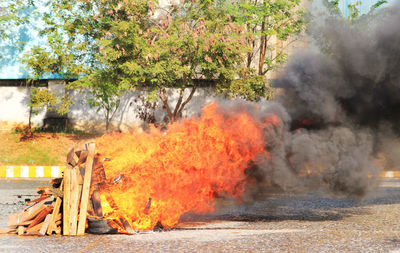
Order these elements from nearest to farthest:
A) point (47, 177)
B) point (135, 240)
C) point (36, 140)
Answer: point (135, 240) < point (47, 177) < point (36, 140)

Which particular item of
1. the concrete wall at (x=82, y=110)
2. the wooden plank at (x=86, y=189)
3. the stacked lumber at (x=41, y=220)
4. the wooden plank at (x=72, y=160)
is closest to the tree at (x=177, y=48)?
the concrete wall at (x=82, y=110)

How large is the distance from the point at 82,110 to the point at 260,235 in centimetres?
2414

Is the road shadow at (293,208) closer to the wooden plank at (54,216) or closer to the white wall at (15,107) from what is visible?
the wooden plank at (54,216)

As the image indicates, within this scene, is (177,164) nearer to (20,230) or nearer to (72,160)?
(72,160)

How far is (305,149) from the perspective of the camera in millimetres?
9633

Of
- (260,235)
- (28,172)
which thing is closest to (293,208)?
(260,235)

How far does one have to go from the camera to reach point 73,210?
325 inches

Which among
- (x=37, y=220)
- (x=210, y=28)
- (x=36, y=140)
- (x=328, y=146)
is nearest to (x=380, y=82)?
(x=328, y=146)

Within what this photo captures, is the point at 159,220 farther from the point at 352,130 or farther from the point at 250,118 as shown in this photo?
the point at 352,130

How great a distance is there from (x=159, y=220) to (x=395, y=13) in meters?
6.42

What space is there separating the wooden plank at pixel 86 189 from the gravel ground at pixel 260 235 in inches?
12.1

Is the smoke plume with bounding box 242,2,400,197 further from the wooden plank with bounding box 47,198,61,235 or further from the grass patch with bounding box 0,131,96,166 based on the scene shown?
the grass patch with bounding box 0,131,96,166

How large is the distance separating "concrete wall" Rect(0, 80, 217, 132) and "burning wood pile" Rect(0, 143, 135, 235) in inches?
827

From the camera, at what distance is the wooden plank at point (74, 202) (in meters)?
8.17
